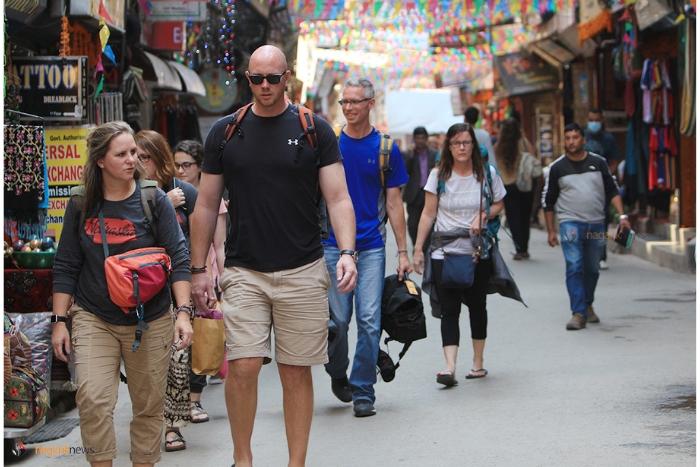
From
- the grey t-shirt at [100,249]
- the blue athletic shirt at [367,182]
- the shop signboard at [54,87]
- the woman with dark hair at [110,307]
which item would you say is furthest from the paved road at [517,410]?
the shop signboard at [54,87]

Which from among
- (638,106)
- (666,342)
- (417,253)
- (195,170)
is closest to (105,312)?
(195,170)

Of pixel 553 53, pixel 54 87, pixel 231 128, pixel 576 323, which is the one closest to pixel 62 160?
pixel 54 87

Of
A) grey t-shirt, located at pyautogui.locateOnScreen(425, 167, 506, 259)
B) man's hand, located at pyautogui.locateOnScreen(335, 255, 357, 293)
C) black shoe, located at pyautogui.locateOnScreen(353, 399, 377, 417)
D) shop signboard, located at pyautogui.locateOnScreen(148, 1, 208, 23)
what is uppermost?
shop signboard, located at pyautogui.locateOnScreen(148, 1, 208, 23)

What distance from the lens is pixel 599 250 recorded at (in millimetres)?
9586

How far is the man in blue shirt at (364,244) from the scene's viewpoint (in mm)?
6516

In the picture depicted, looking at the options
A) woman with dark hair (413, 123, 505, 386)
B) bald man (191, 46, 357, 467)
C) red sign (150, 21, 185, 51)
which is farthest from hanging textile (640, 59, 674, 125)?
bald man (191, 46, 357, 467)

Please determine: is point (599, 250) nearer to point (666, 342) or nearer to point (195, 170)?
point (666, 342)

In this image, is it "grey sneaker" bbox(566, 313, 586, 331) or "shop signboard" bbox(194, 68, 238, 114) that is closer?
"grey sneaker" bbox(566, 313, 586, 331)

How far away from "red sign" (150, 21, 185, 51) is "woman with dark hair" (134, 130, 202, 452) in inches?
329

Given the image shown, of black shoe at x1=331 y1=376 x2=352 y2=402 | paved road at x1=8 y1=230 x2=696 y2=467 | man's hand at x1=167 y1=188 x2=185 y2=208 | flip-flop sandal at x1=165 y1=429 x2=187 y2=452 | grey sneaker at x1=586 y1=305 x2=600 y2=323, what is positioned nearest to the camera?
paved road at x1=8 y1=230 x2=696 y2=467

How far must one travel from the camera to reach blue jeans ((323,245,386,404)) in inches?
256

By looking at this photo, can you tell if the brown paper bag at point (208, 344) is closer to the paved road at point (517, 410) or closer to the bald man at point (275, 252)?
the paved road at point (517, 410)

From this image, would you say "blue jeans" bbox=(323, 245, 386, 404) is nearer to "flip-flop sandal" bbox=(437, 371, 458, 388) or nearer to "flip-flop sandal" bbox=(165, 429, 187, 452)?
"flip-flop sandal" bbox=(437, 371, 458, 388)

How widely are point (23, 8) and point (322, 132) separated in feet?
12.5
